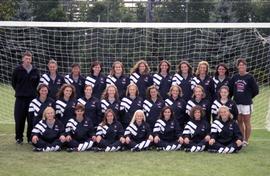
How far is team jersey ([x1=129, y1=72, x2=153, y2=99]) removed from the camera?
347 inches

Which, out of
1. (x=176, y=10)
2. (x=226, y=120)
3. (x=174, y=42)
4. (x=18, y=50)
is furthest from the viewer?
(x=176, y=10)

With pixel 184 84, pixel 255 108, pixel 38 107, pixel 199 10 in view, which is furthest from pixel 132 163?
pixel 199 10

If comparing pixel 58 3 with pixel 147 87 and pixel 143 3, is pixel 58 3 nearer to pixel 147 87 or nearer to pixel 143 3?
pixel 143 3

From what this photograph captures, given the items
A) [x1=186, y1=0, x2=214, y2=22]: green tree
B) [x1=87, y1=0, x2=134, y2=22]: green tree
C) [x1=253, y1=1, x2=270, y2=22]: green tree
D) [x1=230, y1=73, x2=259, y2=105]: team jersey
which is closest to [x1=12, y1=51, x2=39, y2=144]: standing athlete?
[x1=230, y1=73, x2=259, y2=105]: team jersey

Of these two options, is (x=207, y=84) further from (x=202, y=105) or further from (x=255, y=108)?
(x=255, y=108)

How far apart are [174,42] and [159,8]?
365 inches

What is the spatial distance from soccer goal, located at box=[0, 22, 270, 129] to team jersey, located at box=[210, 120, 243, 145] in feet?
18.9

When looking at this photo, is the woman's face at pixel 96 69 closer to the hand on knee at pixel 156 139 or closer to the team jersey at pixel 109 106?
the team jersey at pixel 109 106

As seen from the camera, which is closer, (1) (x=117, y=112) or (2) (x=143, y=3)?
(1) (x=117, y=112)

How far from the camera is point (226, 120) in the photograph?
26.8 ft

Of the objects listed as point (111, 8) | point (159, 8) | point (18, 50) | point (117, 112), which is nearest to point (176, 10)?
point (159, 8)

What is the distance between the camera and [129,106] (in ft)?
27.9

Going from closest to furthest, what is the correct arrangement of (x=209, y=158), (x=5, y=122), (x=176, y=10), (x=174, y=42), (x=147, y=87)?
1. (x=209, y=158)
2. (x=147, y=87)
3. (x=5, y=122)
4. (x=174, y=42)
5. (x=176, y=10)

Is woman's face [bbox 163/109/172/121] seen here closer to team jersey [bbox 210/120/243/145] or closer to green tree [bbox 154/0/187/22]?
team jersey [bbox 210/120/243/145]
